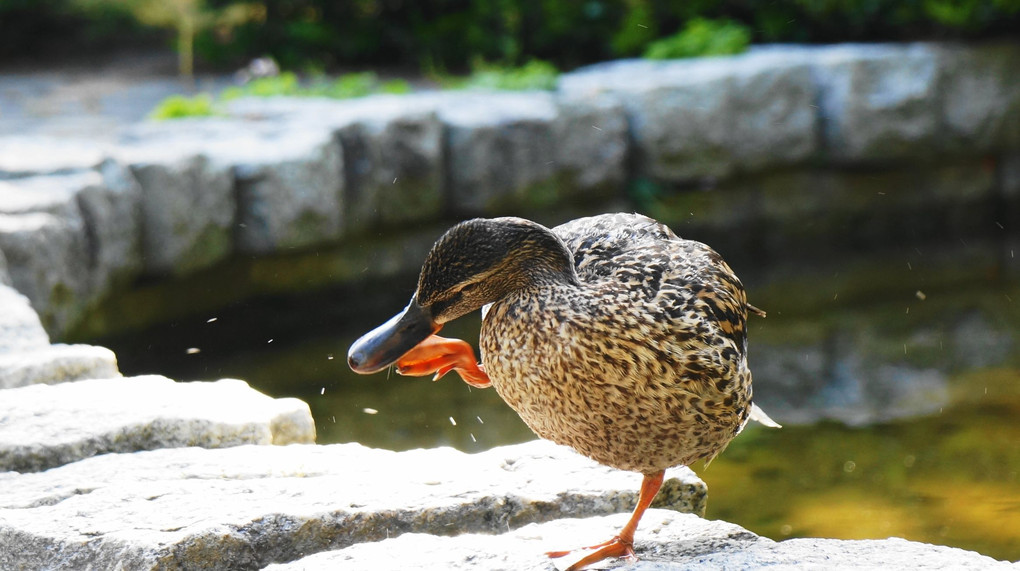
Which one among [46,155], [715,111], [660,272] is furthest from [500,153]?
[660,272]

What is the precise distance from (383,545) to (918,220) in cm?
606

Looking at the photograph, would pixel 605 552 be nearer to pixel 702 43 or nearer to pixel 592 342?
pixel 592 342

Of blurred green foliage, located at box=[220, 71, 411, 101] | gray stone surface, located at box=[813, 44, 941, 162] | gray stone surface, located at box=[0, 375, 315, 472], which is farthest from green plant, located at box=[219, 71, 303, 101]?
gray stone surface, located at box=[0, 375, 315, 472]

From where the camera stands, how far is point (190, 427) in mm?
3029

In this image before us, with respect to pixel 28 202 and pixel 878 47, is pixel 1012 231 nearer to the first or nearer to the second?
pixel 878 47

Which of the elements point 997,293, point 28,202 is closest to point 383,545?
point 28,202

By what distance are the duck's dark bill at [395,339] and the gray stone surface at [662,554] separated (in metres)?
0.40

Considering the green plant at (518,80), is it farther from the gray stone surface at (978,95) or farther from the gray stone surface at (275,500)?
the gray stone surface at (275,500)

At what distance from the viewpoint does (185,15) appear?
32.7ft

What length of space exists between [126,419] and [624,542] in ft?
4.38

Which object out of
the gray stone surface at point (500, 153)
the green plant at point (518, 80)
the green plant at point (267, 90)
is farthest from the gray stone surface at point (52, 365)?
the green plant at point (518, 80)

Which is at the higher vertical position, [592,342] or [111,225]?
[592,342]

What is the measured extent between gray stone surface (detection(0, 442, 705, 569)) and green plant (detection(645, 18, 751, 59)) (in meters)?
5.25

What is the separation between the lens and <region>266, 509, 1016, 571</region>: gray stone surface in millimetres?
2361
